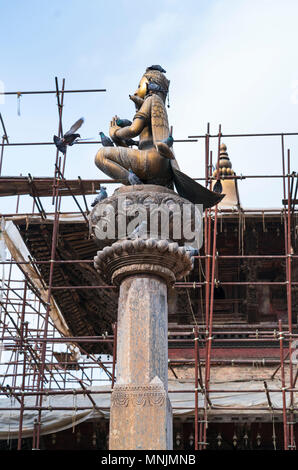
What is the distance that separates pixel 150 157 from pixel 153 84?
105 cm

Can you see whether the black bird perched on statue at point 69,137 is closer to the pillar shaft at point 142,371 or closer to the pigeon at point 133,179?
the pigeon at point 133,179

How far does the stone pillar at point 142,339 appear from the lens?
5328mm

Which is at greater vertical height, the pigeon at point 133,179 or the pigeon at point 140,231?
the pigeon at point 133,179

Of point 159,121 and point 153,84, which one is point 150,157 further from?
point 153,84

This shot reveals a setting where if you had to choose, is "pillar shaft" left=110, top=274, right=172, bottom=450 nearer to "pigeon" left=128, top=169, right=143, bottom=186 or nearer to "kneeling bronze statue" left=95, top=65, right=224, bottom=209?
"pigeon" left=128, top=169, right=143, bottom=186

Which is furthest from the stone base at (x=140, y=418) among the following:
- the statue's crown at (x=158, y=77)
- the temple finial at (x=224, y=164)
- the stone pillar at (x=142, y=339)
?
the temple finial at (x=224, y=164)

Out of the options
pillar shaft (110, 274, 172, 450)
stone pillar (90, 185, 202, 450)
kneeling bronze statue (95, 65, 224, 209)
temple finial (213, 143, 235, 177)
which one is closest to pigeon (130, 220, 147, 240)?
stone pillar (90, 185, 202, 450)

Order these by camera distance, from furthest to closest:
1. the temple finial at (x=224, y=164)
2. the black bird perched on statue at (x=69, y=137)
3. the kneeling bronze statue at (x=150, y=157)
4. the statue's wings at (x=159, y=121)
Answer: the temple finial at (x=224, y=164) → the black bird perched on statue at (x=69, y=137) → the statue's wings at (x=159, y=121) → the kneeling bronze statue at (x=150, y=157)

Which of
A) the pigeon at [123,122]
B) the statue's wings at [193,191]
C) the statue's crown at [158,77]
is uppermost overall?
the statue's crown at [158,77]

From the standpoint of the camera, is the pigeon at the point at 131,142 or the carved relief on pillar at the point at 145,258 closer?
the carved relief on pillar at the point at 145,258

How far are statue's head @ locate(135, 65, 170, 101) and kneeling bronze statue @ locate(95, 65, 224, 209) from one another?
0.12 m

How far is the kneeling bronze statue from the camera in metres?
6.43

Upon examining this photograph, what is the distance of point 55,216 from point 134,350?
7092 mm

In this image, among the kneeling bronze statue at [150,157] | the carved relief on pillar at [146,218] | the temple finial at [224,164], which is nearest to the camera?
the carved relief on pillar at [146,218]
